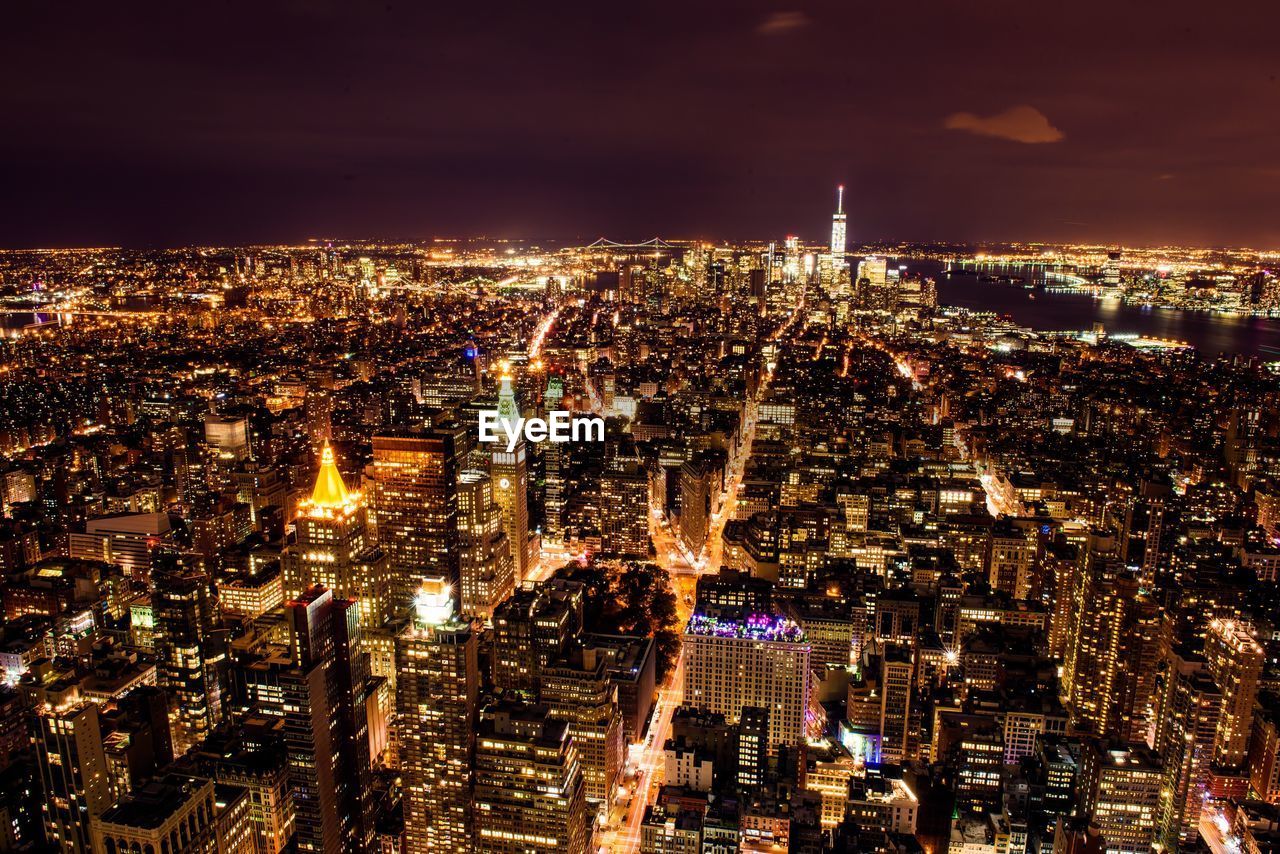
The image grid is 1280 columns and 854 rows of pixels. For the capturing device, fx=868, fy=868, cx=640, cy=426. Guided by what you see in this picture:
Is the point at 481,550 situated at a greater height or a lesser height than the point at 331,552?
lesser

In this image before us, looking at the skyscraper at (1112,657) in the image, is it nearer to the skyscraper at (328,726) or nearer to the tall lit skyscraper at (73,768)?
the skyscraper at (328,726)

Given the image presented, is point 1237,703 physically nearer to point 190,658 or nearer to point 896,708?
point 896,708

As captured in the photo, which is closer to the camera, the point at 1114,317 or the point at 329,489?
the point at 329,489

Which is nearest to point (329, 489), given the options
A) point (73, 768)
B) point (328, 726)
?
point (328, 726)

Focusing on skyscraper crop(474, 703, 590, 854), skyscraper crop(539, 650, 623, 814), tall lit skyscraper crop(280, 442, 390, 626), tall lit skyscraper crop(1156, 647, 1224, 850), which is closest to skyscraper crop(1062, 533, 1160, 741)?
tall lit skyscraper crop(1156, 647, 1224, 850)

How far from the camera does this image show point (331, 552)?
1723cm

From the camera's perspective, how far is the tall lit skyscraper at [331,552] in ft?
55.9

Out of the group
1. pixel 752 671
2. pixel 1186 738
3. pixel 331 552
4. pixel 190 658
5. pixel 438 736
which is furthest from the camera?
pixel 331 552

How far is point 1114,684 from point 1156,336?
157 ft

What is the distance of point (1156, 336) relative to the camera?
56.0 m

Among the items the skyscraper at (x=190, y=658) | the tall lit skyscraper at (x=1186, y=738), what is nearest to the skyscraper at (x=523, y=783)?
the skyscraper at (x=190, y=658)

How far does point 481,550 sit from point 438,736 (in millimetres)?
8152

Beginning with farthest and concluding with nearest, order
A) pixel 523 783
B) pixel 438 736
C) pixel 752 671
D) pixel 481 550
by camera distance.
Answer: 1. pixel 481 550
2. pixel 752 671
3. pixel 438 736
4. pixel 523 783

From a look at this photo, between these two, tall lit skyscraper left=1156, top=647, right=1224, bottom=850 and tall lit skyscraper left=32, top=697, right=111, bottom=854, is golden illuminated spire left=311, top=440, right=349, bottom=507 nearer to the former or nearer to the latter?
tall lit skyscraper left=32, top=697, right=111, bottom=854
